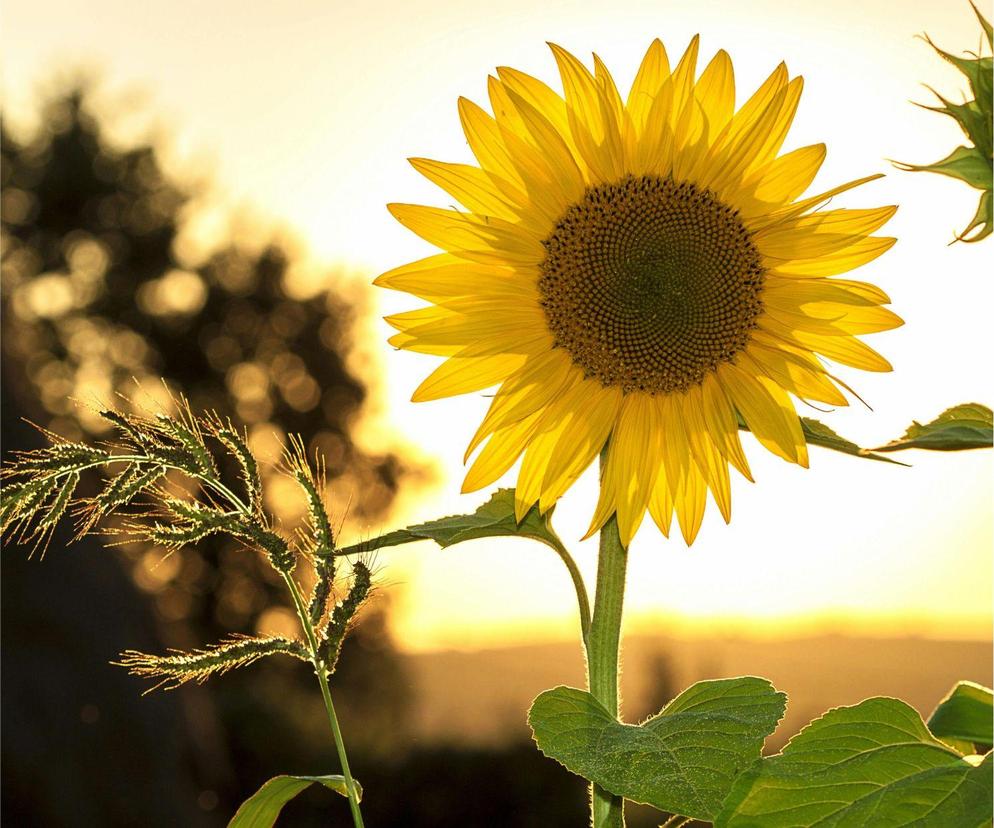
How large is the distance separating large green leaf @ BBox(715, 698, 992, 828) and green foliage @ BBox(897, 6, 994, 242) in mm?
532

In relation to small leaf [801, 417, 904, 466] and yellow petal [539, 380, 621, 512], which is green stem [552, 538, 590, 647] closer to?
yellow petal [539, 380, 621, 512]

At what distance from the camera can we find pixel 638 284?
1.63 meters

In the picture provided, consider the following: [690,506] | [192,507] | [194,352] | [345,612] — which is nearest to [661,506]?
[690,506]

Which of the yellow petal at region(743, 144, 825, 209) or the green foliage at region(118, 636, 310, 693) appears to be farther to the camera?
the yellow petal at region(743, 144, 825, 209)

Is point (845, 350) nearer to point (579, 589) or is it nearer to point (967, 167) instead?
point (967, 167)

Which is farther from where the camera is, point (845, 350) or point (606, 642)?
point (845, 350)

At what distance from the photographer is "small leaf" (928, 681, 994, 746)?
4.75 ft

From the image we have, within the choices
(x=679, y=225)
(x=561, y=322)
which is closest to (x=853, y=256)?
(x=679, y=225)

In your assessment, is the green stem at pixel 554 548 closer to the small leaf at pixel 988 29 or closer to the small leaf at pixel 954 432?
the small leaf at pixel 954 432

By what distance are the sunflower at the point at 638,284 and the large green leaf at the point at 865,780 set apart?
33 centimetres

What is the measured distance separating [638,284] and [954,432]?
54 centimetres

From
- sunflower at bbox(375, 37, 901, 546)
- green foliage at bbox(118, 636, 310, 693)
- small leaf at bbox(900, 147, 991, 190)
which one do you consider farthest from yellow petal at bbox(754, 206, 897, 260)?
green foliage at bbox(118, 636, 310, 693)

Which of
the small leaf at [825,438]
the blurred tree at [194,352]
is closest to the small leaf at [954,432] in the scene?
the small leaf at [825,438]

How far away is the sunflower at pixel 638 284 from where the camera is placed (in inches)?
58.7
